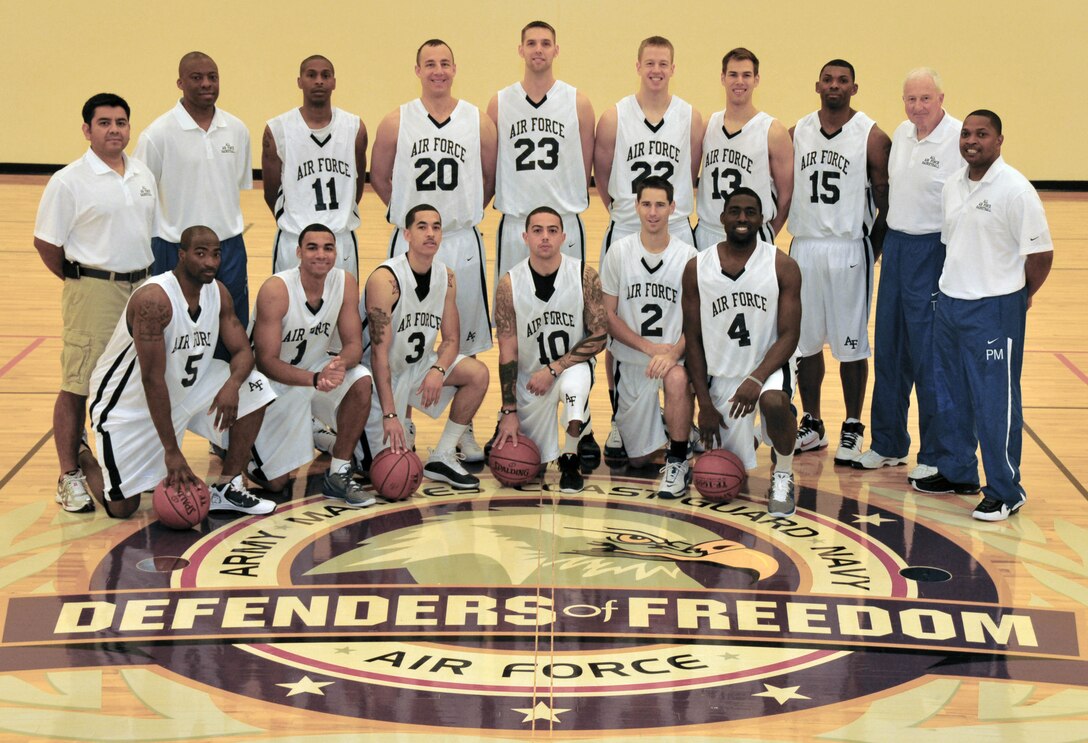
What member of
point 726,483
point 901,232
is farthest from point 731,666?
point 901,232

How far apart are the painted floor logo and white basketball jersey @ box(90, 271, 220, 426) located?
76 cm

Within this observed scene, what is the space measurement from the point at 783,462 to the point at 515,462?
141 centimetres

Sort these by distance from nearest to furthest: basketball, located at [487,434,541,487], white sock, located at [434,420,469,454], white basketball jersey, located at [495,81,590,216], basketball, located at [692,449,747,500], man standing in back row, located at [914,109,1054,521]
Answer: man standing in back row, located at [914,109,1054,521] < basketball, located at [692,449,747,500] < basketball, located at [487,434,541,487] < white sock, located at [434,420,469,454] < white basketball jersey, located at [495,81,590,216]

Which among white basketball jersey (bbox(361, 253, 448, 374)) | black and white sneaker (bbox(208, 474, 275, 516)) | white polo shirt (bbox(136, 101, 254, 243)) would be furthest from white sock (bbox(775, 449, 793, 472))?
white polo shirt (bbox(136, 101, 254, 243))

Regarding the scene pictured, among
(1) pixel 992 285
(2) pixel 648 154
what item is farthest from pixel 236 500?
(1) pixel 992 285

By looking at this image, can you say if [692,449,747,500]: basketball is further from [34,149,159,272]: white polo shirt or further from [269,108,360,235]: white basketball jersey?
[34,149,159,272]: white polo shirt

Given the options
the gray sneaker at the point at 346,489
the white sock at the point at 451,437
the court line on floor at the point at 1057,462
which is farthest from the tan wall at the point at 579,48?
the gray sneaker at the point at 346,489

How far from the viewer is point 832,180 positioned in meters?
7.78

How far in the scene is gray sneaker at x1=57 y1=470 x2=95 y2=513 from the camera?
686 cm

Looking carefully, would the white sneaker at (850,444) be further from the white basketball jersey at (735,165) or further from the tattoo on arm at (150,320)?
the tattoo on arm at (150,320)

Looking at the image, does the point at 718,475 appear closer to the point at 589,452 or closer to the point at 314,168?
the point at 589,452

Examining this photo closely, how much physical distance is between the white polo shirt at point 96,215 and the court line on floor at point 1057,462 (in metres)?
5.17

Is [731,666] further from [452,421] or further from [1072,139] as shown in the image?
[1072,139]

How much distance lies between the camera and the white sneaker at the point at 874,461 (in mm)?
7785
